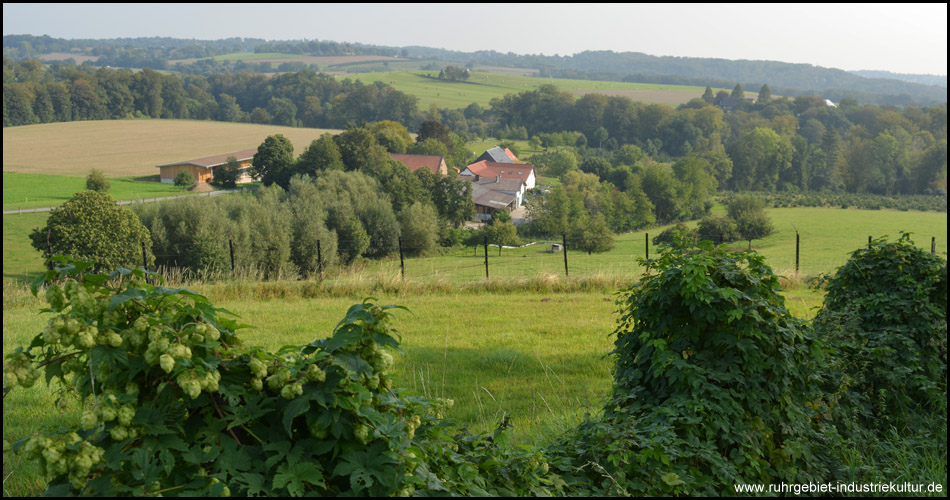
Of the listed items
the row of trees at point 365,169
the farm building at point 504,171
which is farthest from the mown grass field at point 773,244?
the farm building at point 504,171

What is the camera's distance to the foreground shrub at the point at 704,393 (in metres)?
3.37

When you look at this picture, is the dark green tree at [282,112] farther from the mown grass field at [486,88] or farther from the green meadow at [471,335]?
the green meadow at [471,335]

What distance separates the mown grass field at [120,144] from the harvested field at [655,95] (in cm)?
7240

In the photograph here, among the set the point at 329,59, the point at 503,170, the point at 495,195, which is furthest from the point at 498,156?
the point at 329,59

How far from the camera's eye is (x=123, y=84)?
103375mm

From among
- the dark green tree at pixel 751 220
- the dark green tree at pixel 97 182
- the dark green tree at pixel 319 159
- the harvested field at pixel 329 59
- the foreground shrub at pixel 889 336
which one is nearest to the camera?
the foreground shrub at pixel 889 336

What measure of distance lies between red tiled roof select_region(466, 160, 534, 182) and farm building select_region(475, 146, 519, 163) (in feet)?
26.1

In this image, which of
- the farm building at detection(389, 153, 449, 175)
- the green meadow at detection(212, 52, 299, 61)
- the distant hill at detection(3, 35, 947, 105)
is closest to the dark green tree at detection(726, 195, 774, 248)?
the farm building at detection(389, 153, 449, 175)

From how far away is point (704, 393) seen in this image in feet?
12.6

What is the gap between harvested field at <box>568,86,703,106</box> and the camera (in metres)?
135

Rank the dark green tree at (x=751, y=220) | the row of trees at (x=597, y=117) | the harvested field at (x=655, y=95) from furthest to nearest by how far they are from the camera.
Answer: the harvested field at (x=655, y=95) < the row of trees at (x=597, y=117) < the dark green tree at (x=751, y=220)

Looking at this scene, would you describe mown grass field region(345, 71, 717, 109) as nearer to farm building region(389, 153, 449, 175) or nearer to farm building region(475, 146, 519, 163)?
farm building region(475, 146, 519, 163)

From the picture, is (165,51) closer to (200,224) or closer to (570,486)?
(200,224)

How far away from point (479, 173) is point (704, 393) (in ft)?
277
